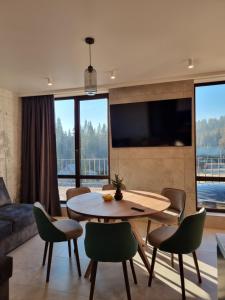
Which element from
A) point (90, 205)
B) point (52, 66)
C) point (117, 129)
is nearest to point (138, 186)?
point (117, 129)

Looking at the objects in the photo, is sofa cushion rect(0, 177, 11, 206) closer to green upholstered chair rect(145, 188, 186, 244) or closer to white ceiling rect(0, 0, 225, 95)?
white ceiling rect(0, 0, 225, 95)

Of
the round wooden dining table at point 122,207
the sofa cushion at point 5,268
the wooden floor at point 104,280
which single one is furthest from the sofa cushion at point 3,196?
the sofa cushion at point 5,268

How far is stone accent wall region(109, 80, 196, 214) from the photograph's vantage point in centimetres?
396

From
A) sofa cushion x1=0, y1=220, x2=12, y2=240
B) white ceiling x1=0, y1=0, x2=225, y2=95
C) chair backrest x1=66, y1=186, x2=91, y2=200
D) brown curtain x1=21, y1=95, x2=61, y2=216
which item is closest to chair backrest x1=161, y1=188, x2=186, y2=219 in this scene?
chair backrest x1=66, y1=186, x2=91, y2=200

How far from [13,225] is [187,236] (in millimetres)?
2339

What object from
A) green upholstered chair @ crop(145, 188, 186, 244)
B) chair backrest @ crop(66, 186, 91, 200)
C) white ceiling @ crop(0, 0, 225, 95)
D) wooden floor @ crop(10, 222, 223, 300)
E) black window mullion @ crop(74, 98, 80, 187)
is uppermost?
white ceiling @ crop(0, 0, 225, 95)

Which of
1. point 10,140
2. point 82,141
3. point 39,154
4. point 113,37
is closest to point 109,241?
point 113,37

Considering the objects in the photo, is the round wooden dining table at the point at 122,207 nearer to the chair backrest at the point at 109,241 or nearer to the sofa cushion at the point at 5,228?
the chair backrest at the point at 109,241

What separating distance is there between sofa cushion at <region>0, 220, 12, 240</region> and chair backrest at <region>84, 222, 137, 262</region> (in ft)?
5.07

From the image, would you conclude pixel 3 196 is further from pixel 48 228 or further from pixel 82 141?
pixel 48 228

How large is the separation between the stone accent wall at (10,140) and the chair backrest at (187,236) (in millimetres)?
3461

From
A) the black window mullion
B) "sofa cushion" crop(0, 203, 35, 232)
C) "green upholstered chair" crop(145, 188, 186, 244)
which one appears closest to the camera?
"green upholstered chair" crop(145, 188, 186, 244)

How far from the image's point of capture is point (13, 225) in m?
3.19

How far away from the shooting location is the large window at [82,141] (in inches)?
184
